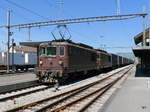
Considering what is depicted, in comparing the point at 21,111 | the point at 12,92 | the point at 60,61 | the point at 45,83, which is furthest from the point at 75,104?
the point at 45,83

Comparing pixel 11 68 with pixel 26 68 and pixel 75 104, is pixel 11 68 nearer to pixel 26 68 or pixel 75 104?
pixel 26 68

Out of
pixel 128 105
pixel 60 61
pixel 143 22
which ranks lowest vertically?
pixel 128 105

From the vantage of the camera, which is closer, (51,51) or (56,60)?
(56,60)

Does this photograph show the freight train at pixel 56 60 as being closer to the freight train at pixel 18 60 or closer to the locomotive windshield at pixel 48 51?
the locomotive windshield at pixel 48 51

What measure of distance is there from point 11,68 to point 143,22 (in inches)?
922

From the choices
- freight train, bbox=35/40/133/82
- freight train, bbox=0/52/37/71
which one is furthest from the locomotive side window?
freight train, bbox=0/52/37/71

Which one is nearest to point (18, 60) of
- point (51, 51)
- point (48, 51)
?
point (48, 51)

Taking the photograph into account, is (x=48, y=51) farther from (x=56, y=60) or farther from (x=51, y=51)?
(x=56, y=60)

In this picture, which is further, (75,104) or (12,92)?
(12,92)

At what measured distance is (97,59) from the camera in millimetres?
28953

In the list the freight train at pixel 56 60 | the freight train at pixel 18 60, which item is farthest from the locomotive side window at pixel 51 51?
the freight train at pixel 18 60

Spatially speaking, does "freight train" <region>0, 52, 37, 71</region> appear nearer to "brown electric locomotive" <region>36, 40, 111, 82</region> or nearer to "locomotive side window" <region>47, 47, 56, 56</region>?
"brown electric locomotive" <region>36, 40, 111, 82</region>

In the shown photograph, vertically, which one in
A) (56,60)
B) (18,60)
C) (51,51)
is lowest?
(56,60)

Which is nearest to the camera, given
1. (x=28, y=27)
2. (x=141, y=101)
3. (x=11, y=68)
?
(x=141, y=101)
